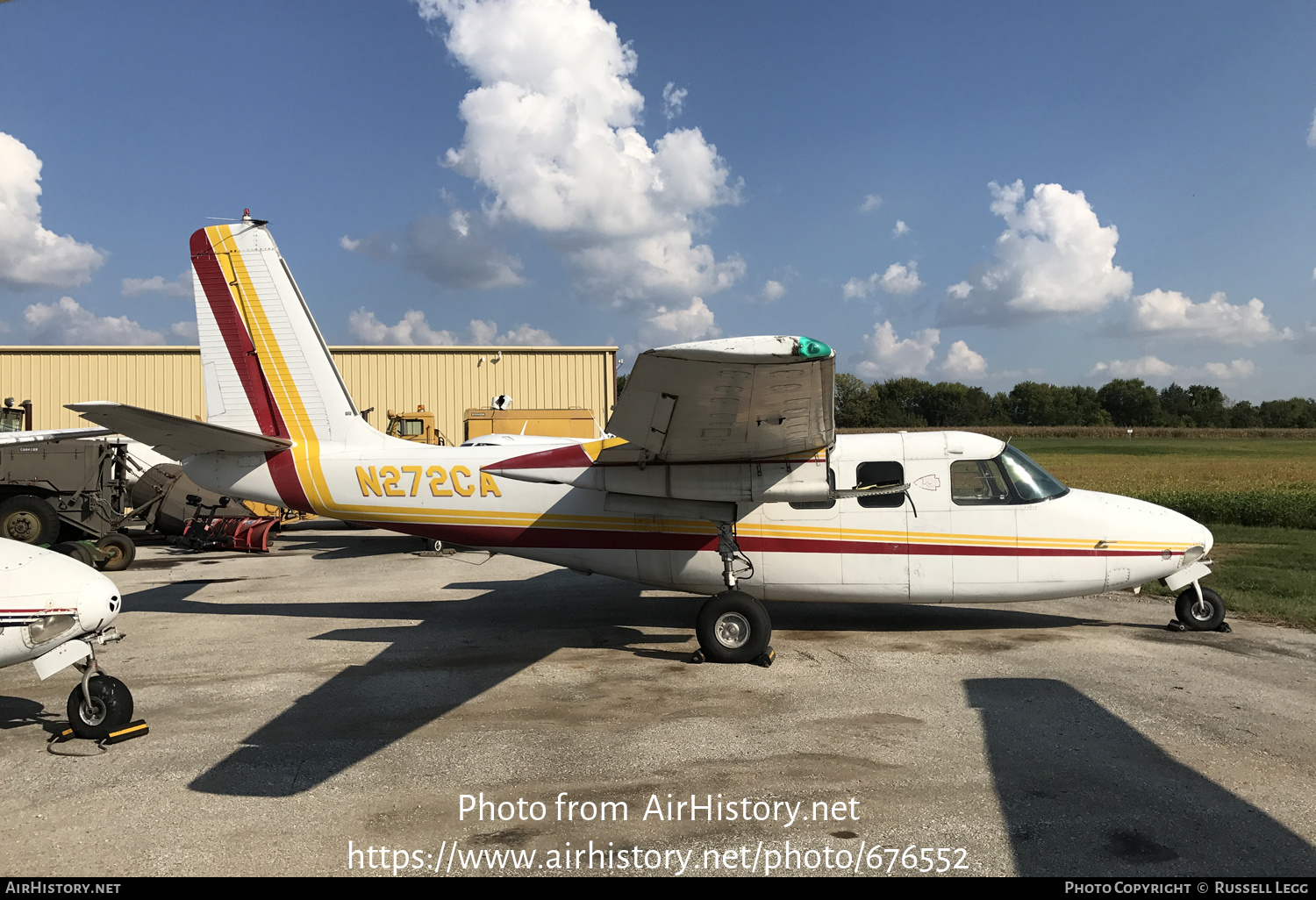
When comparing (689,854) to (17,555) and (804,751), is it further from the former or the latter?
(17,555)

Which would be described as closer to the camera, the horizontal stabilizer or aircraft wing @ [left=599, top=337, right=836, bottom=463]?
aircraft wing @ [left=599, top=337, right=836, bottom=463]

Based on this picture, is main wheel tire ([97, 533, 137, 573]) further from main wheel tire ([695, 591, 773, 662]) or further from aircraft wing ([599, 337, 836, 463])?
main wheel tire ([695, 591, 773, 662])

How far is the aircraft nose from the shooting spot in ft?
17.4

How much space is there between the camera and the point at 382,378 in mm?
28766

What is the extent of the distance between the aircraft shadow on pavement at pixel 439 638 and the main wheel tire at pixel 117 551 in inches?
107

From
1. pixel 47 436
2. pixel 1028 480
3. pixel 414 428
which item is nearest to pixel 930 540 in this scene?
pixel 1028 480

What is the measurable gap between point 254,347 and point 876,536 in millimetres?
7740

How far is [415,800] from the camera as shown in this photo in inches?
185

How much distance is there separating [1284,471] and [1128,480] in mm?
7824

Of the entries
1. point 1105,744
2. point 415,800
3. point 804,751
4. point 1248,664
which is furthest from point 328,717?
point 1248,664

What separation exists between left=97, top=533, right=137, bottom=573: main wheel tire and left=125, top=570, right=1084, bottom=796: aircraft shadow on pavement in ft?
8.94

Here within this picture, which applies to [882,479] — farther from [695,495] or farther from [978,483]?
[695,495]

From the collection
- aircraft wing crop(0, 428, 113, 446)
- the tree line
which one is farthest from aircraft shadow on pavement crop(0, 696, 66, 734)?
the tree line

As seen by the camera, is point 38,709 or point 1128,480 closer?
point 38,709
